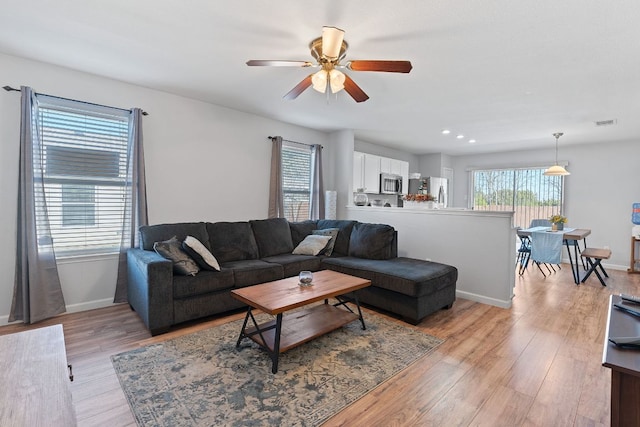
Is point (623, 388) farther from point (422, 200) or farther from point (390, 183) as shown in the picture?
point (390, 183)

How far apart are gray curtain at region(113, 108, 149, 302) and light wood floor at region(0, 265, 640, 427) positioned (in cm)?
36

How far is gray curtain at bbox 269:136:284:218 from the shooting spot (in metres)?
4.80

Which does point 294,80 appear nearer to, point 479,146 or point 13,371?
point 13,371

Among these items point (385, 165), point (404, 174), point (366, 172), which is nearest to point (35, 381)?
point (366, 172)

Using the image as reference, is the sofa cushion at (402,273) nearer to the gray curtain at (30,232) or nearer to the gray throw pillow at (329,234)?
the gray throw pillow at (329,234)

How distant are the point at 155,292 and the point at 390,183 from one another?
201 inches

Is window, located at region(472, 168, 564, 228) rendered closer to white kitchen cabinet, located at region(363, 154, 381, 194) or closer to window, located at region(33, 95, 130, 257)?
white kitchen cabinet, located at region(363, 154, 381, 194)

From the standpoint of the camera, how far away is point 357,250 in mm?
4105

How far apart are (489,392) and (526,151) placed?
267 inches

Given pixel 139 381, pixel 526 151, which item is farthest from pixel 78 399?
pixel 526 151

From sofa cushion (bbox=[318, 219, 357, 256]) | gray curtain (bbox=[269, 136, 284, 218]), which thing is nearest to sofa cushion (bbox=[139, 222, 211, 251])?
gray curtain (bbox=[269, 136, 284, 218])

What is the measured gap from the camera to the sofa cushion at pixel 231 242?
371cm

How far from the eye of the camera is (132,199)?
346 centimetres

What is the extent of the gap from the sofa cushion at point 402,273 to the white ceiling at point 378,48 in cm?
204
